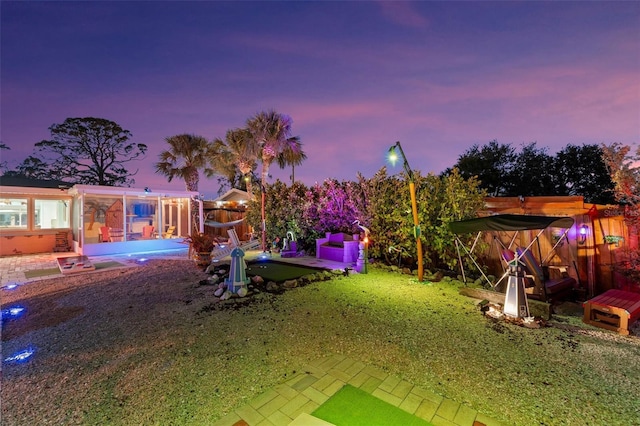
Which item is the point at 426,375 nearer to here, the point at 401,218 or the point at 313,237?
the point at 401,218

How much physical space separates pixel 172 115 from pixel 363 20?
14734 millimetres

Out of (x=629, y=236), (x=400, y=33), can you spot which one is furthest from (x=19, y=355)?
(x=400, y=33)

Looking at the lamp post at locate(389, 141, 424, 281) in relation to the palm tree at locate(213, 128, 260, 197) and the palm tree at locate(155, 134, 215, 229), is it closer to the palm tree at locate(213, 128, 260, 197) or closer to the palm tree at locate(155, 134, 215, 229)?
the palm tree at locate(213, 128, 260, 197)

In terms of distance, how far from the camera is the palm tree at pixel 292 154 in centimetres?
1644

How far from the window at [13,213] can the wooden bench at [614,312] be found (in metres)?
17.3

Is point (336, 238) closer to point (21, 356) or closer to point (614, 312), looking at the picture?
point (614, 312)

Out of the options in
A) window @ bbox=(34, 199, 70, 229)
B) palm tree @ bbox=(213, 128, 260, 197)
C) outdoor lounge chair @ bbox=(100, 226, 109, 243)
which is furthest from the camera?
palm tree @ bbox=(213, 128, 260, 197)

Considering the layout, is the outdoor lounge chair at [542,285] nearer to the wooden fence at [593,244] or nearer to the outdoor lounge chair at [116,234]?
the wooden fence at [593,244]

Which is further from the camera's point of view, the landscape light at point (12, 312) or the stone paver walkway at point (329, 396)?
the landscape light at point (12, 312)

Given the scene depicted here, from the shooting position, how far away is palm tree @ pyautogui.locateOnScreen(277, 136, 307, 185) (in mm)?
16438

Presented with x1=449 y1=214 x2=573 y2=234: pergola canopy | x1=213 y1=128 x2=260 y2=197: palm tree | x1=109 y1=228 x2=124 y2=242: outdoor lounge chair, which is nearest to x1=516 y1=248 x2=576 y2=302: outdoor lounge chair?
x1=449 y1=214 x2=573 y2=234: pergola canopy

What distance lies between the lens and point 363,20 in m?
8.74

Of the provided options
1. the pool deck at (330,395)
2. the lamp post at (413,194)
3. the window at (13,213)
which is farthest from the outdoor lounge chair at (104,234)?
the pool deck at (330,395)

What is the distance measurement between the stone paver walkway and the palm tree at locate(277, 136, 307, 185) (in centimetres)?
1412
